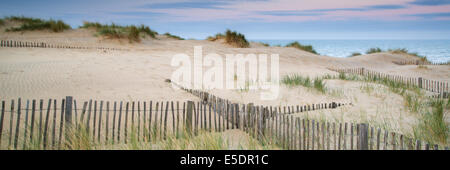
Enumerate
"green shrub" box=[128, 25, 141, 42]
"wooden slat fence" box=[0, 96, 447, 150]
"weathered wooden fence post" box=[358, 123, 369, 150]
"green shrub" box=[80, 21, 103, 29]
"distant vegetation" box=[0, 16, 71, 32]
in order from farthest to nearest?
1. "green shrub" box=[80, 21, 103, 29]
2. "distant vegetation" box=[0, 16, 71, 32]
3. "green shrub" box=[128, 25, 141, 42]
4. "wooden slat fence" box=[0, 96, 447, 150]
5. "weathered wooden fence post" box=[358, 123, 369, 150]

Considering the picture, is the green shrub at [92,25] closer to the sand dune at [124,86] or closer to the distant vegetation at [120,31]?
the distant vegetation at [120,31]

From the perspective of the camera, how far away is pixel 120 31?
80.7 ft

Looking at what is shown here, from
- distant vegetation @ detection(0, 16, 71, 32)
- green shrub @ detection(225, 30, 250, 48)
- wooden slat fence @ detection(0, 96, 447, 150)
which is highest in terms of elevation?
distant vegetation @ detection(0, 16, 71, 32)

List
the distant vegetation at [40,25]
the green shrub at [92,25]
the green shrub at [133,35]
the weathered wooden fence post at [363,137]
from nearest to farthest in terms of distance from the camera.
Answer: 1. the weathered wooden fence post at [363,137]
2. the green shrub at [133,35]
3. the distant vegetation at [40,25]
4. the green shrub at [92,25]

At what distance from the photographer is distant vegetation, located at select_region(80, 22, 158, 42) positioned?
77.0 ft

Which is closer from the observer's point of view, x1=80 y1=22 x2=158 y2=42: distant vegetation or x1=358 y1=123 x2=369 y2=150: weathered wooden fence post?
x1=358 y1=123 x2=369 y2=150: weathered wooden fence post

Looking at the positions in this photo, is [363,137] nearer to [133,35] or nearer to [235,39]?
[133,35]

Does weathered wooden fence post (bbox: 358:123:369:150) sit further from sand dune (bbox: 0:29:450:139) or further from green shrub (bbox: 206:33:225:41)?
green shrub (bbox: 206:33:225:41)

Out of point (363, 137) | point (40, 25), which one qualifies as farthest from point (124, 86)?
point (40, 25)

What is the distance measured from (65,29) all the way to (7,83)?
19.1m

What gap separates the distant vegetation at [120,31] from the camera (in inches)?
924

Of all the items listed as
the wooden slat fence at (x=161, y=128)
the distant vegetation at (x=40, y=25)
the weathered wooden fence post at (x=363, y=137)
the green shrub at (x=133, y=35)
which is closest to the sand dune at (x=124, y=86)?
the wooden slat fence at (x=161, y=128)

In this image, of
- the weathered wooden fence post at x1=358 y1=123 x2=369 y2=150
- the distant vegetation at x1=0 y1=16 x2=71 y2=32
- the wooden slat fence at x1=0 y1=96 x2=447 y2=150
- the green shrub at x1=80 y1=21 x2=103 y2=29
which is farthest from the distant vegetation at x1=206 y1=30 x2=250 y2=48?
the weathered wooden fence post at x1=358 y1=123 x2=369 y2=150
